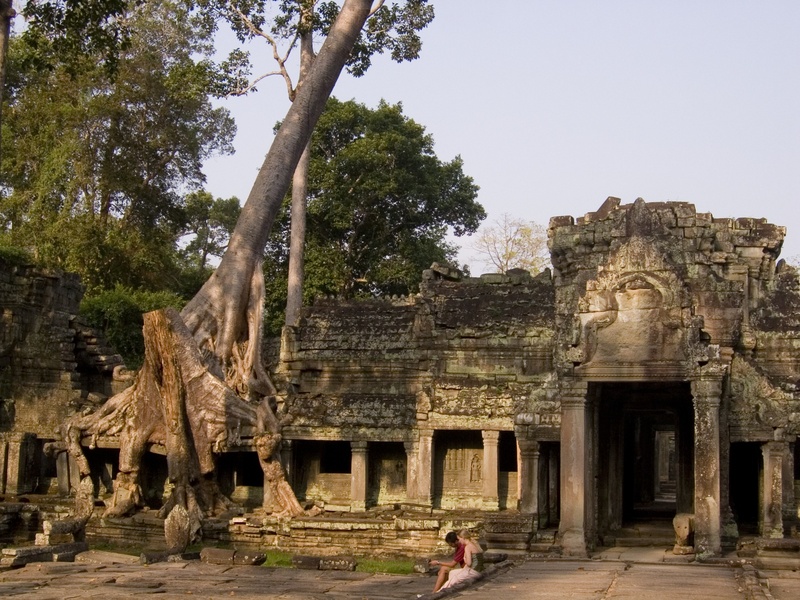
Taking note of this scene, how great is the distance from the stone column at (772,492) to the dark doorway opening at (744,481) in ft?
5.65

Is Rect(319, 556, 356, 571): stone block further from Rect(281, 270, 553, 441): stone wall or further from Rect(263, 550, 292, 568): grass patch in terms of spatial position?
Rect(281, 270, 553, 441): stone wall

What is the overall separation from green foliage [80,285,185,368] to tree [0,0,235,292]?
6.91 ft

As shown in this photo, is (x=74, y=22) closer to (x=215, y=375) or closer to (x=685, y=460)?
(x=215, y=375)

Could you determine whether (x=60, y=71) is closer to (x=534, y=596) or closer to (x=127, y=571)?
(x=127, y=571)

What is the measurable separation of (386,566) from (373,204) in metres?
24.8

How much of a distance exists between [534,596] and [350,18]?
1474cm

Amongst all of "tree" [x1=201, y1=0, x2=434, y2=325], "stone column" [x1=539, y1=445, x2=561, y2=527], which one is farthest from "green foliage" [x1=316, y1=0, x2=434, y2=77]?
"stone column" [x1=539, y1=445, x2=561, y2=527]

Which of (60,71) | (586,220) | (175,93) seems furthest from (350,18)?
(60,71)

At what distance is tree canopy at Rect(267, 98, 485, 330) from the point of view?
1523 inches

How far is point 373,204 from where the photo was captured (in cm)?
3956

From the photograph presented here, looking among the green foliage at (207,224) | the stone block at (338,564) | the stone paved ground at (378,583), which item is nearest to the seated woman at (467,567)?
the stone paved ground at (378,583)

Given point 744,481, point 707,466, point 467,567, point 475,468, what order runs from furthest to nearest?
point 475,468 < point 744,481 < point 707,466 < point 467,567

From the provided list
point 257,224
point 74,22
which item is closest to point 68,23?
point 74,22

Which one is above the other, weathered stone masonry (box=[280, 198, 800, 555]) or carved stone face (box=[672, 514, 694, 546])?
weathered stone masonry (box=[280, 198, 800, 555])
